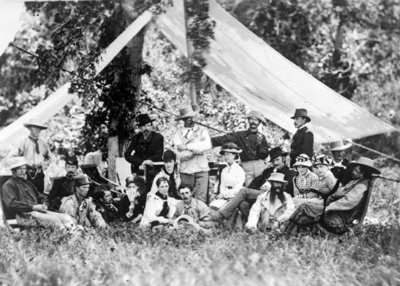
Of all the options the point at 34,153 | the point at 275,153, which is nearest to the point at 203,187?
the point at 275,153

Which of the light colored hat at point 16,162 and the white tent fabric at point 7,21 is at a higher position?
the white tent fabric at point 7,21

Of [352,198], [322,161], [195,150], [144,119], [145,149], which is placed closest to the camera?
[352,198]

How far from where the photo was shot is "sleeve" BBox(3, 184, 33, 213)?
898 cm

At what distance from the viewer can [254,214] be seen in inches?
356

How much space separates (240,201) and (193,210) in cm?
57

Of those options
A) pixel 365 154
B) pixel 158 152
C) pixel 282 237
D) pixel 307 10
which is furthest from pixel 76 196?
pixel 365 154

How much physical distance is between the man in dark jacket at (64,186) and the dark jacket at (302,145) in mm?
2663

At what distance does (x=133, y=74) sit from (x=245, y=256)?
398 cm

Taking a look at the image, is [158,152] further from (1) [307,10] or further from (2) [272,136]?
(1) [307,10]

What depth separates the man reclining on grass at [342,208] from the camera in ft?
28.6

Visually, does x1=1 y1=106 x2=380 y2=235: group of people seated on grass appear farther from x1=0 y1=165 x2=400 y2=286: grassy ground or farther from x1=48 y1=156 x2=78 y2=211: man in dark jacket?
x1=0 y1=165 x2=400 y2=286: grassy ground

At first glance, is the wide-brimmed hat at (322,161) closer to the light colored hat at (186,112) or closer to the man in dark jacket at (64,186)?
the light colored hat at (186,112)

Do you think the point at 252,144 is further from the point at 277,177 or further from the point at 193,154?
the point at 193,154

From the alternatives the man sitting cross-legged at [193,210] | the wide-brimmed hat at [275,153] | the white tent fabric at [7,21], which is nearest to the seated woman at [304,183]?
the wide-brimmed hat at [275,153]
